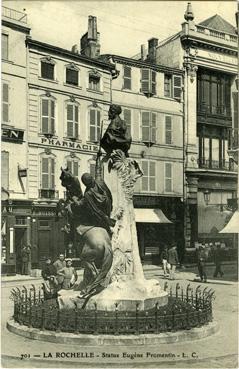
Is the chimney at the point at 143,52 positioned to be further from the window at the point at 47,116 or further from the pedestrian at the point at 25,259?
the pedestrian at the point at 25,259

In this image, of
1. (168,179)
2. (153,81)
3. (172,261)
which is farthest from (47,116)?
(168,179)

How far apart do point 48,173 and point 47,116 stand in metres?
2.55

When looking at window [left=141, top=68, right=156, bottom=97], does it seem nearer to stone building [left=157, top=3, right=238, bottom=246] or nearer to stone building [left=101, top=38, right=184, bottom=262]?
stone building [left=101, top=38, right=184, bottom=262]

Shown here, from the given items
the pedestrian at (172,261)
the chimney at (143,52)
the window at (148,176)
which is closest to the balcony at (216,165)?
the window at (148,176)

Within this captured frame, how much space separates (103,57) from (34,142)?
662 centimetres

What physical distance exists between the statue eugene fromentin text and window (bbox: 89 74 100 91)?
15257 mm

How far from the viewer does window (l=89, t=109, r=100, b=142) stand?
1009 inches

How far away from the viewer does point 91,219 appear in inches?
435

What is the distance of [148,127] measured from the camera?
28.7m

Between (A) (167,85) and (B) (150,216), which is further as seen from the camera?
(A) (167,85)

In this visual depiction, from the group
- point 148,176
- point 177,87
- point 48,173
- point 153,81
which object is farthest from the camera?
point 177,87

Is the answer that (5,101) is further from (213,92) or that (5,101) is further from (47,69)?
(213,92)

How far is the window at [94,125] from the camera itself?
25.6m

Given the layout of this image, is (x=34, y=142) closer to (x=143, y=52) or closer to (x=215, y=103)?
(x=143, y=52)
